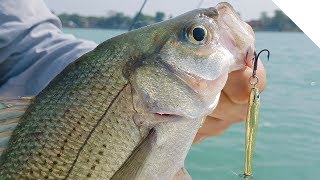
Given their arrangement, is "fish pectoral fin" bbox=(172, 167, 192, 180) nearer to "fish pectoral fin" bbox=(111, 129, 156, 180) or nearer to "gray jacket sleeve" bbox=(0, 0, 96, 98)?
"fish pectoral fin" bbox=(111, 129, 156, 180)

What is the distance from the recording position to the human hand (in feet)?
4.70

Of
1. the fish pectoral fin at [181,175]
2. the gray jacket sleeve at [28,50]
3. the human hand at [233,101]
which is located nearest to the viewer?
the fish pectoral fin at [181,175]

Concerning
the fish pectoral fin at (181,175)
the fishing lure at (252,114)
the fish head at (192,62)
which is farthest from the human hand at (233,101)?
the fish pectoral fin at (181,175)

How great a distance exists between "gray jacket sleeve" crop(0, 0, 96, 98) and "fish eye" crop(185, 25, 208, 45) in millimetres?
967

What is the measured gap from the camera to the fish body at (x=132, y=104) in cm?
110

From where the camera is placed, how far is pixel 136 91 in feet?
3.68

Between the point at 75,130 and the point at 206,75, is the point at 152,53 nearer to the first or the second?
the point at 206,75

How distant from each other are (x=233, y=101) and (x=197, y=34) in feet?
1.43

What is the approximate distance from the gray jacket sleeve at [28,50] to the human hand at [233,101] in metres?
0.68

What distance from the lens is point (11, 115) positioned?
1178 mm

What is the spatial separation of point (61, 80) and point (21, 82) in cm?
106

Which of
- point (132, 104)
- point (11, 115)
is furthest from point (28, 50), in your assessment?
point (132, 104)

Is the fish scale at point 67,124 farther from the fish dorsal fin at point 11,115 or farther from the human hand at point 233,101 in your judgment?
the human hand at point 233,101

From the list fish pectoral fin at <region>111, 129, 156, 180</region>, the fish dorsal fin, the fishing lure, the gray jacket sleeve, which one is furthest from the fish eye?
the gray jacket sleeve
